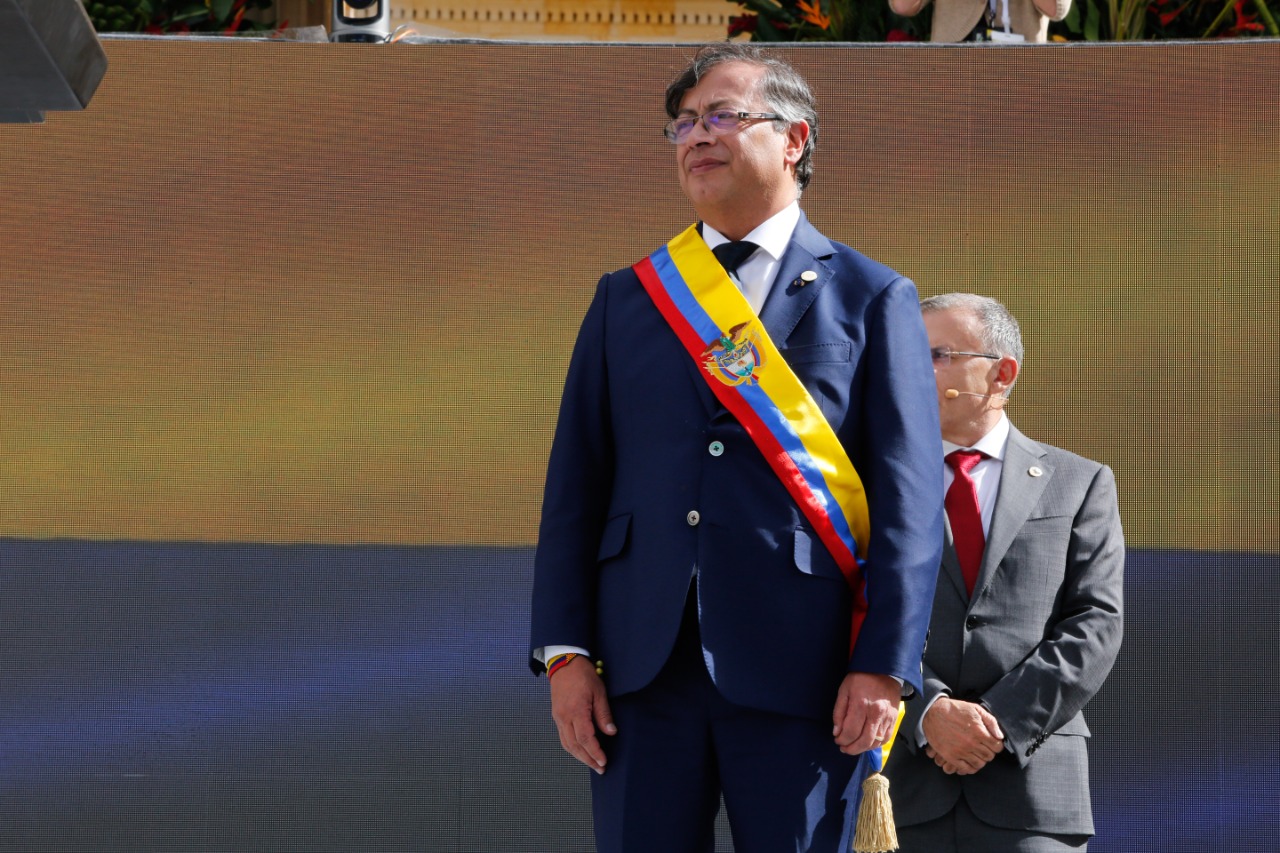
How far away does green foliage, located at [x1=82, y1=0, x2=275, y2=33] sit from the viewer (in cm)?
517

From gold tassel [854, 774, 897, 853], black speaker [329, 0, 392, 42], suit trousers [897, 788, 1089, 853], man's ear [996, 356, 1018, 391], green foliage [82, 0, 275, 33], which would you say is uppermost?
green foliage [82, 0, 275, 33]

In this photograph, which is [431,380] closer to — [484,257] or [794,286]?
[484,257]

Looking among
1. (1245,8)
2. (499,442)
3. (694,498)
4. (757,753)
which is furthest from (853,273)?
(1245,8)

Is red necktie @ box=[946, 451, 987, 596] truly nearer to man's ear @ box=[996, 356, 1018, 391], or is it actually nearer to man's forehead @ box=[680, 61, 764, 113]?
man's ear @ box=[996, 356, 1018, 391]

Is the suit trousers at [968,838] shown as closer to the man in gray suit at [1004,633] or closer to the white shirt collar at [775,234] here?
the man in gray suit at [1004,633]


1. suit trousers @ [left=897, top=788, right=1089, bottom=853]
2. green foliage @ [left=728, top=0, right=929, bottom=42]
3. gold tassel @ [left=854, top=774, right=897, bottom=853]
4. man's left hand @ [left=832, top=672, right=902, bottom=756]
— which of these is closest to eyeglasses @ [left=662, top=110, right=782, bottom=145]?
man's left hand @ [left=832, top=672, right=902, bottom=756]

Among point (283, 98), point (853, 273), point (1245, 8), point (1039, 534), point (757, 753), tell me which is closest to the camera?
point (757, 753)

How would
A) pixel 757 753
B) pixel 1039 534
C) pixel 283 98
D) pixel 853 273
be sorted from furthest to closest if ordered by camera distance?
1. pixel 283 98
2. pixel 1039 534
3. pixel 853 273
4. pixel 757 753

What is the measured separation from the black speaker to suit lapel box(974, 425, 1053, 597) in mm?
1979

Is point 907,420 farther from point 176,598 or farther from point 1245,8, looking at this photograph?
point 1245,8

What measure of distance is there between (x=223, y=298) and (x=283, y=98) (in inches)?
19.2

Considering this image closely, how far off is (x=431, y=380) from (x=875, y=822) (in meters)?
1.96

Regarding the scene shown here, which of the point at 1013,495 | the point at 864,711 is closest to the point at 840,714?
the point at 864,711

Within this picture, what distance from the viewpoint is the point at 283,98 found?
3850 millimetres
